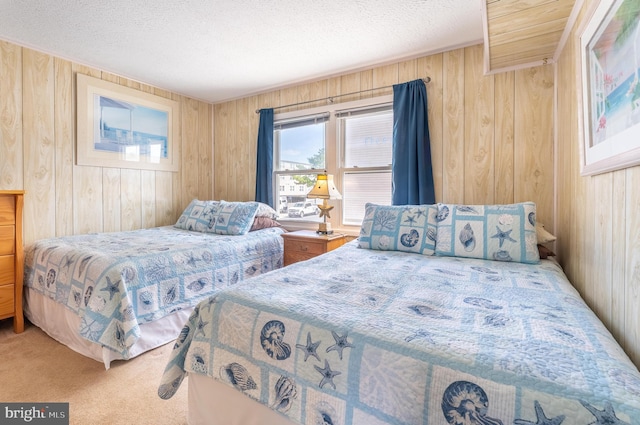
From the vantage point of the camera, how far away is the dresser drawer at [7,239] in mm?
2273

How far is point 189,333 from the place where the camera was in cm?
127

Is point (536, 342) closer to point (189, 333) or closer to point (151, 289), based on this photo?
point (189, 333)

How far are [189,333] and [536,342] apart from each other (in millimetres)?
1239

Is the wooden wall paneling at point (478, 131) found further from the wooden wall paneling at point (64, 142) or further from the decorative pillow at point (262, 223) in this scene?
the wooden wall paneling at point (64, 142)

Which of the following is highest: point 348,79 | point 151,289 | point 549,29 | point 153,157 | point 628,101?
point 348,79

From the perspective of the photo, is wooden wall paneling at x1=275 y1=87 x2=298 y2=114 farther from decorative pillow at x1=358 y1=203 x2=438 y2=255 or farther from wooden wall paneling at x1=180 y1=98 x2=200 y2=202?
decorative pillow at x1=358 y1=203 x2=438 y2=255

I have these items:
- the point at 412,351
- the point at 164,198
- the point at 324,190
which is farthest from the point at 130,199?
the point at 412,351

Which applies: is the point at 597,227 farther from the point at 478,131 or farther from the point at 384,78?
the point at 384,78

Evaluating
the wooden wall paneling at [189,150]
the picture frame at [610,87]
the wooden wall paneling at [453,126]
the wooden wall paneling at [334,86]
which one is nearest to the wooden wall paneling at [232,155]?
the wooden wall paneling at [189,150]

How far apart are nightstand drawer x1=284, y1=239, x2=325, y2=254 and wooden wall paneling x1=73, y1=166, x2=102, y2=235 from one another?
6.45 feet

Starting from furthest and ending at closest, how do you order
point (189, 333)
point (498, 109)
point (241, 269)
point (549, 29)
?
point (241, 269) → point (498, 109) → point (549, 29) → point (189, 333)

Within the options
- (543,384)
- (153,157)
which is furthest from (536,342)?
(153,157)

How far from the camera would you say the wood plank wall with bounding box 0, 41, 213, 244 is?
2.55 m

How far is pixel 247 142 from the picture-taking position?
388cm
